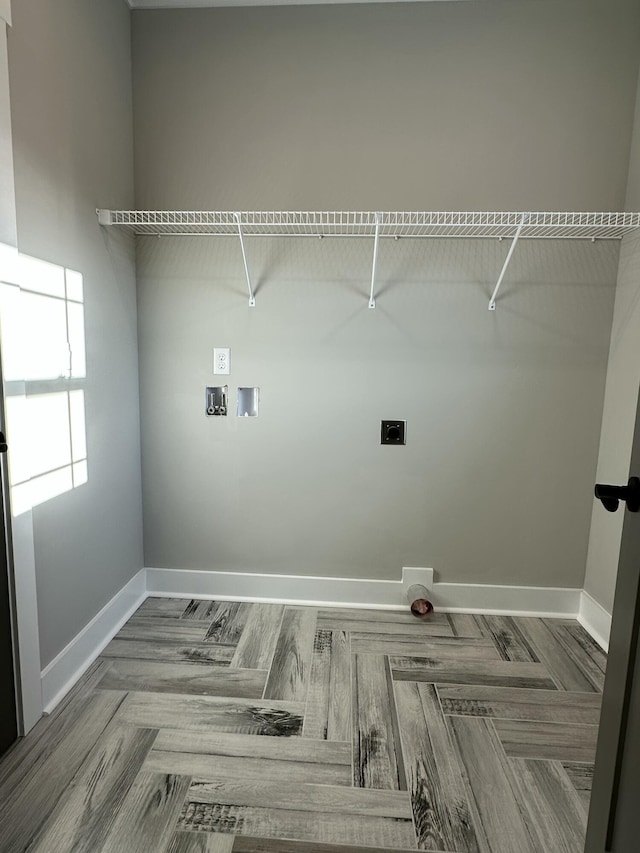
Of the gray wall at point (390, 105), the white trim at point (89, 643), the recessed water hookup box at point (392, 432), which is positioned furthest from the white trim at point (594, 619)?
the white trim at point (89, 643)

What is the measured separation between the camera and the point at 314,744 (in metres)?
1.61

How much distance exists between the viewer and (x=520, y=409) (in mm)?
2340

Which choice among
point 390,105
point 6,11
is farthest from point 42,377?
point 390,105

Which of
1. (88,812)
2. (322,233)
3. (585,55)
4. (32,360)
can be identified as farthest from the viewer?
(322,233)

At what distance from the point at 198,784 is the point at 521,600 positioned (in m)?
1.69

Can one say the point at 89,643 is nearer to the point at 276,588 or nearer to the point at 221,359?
the point at 276,588

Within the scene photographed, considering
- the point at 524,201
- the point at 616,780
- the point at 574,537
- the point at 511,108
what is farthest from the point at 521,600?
the point at 511,108

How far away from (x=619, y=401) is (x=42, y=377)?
7.51ft

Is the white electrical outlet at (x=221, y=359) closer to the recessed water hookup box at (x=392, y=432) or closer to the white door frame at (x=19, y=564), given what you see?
the recessed water hookup box at (x=392, y=432)

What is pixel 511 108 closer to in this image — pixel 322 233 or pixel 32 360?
pixel 322 233

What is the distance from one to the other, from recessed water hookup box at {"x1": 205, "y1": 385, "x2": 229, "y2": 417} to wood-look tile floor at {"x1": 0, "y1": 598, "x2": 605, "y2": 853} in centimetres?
99

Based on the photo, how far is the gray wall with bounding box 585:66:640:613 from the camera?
2082 mm

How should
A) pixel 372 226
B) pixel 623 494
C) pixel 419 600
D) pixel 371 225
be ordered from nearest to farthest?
pixel 623 494 → pixel 371 225 → pixel 372 226 → pixel 419 600

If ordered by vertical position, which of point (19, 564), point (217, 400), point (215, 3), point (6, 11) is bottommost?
point (19, 564)
